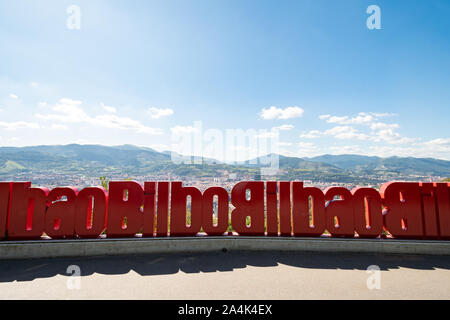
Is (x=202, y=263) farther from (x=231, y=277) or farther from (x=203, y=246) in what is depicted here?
(x=231, y=277)

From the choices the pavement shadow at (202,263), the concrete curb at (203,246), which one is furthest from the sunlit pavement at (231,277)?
the concrete curb at (203,246)

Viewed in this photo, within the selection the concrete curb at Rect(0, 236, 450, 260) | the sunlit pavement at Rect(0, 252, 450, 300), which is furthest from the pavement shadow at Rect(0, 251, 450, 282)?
the concrete curb at Rect(0, 236, 450, 260)

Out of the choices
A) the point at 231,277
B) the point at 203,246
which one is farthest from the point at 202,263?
the point at 231,277

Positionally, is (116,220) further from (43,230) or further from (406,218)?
(406,218)

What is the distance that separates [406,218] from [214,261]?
25.7 ft

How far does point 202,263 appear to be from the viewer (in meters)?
7.44

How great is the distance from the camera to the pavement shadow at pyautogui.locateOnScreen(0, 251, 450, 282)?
6781 millimetres

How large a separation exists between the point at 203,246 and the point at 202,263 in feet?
3.55

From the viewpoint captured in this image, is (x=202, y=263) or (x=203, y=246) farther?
(x=203, y=246)

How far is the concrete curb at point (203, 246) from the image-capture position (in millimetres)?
7816

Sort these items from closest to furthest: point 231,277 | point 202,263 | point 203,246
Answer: point 231,277
point 202,263
point 203,246

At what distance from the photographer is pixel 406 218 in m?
8.60
